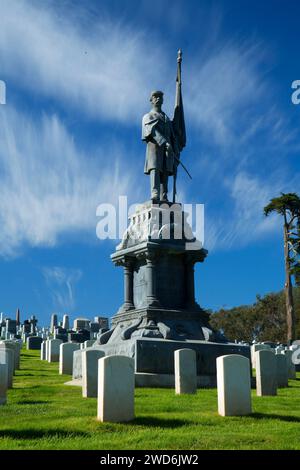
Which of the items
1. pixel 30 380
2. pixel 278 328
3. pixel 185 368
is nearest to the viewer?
pixel 185 368

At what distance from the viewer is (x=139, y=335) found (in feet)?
49.6

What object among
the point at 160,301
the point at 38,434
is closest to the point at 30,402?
the point at 38,434

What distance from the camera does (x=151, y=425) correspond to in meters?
8.22

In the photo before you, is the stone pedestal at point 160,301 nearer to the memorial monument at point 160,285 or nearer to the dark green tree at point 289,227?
the memorial monument at point 160,285

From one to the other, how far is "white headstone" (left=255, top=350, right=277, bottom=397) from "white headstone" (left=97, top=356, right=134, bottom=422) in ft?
14.7

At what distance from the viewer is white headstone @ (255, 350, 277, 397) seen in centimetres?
1234

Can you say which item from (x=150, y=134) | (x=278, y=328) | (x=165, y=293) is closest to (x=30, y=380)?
(x=165, y=293)

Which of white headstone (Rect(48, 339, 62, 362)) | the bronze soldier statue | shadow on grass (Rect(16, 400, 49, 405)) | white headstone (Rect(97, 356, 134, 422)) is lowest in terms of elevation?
shadow on grass (Rect(16, 400, 49, 405))

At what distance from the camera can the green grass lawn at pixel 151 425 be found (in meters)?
7.06

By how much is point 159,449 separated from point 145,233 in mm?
10828

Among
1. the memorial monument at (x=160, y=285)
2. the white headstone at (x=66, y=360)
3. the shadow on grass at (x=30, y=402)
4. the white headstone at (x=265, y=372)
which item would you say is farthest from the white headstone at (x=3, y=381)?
the white headstone at (x=66, y=360)

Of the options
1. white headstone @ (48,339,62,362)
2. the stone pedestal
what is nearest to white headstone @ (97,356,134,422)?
the stone pedestal

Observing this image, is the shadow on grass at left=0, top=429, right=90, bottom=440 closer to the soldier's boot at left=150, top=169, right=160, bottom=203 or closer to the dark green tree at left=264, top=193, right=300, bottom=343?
the soldier's boot at left=150, top=169, right=160, bottom=203
